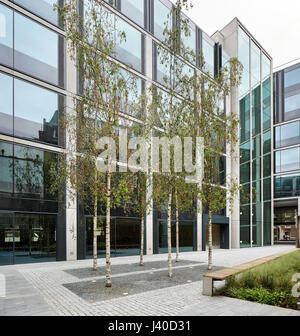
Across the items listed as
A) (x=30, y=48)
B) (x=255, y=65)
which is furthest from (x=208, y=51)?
(x=30, y=48)

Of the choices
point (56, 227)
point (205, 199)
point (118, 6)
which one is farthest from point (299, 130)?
point (56, 227)

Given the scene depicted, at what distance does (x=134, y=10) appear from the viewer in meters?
23.5

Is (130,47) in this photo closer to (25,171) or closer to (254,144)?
(25,171)

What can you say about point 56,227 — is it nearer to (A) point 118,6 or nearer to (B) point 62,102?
(B) point 62,102

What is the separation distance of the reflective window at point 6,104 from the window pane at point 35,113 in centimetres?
29

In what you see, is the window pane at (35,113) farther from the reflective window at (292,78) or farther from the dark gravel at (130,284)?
the reflective window at (292,78)

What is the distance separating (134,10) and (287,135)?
3084 cm

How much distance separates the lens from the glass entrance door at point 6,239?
14906 mm

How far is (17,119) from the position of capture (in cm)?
1627

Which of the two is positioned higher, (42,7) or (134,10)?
(134,10)

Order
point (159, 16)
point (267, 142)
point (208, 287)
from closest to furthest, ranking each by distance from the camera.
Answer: point (208, 287), point (159, 16), point (267, 142)

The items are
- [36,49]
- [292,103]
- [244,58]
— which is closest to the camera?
[36,49]

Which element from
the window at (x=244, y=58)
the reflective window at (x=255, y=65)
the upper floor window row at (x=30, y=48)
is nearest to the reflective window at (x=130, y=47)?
the upper floor window row at (x=30, y=48)

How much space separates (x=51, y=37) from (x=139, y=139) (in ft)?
35.2
